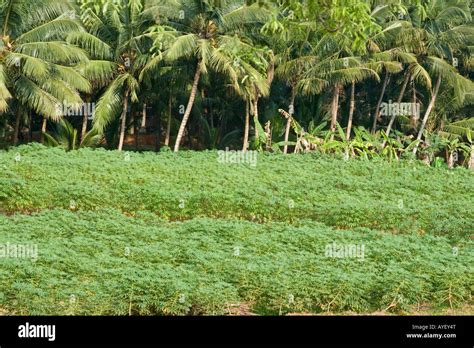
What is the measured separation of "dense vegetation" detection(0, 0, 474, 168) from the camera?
89.3 ft

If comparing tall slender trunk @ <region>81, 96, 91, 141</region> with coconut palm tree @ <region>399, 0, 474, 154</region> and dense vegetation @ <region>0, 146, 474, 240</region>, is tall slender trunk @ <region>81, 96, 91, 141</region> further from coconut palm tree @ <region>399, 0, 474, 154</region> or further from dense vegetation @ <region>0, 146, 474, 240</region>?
coconut palm tree @ <region>399, 0, 474, 154</region>

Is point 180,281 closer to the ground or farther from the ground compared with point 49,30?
closer to the ground

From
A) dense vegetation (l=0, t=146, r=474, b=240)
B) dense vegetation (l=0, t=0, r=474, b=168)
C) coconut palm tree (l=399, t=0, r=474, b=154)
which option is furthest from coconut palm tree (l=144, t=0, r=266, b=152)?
coconut palm tree (l=399, t=0, r=474, b=154)

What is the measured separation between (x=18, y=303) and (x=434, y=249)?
650 cm

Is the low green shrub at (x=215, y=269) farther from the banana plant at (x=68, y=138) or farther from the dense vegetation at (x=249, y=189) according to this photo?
the banana plant at (x=68, y=138)

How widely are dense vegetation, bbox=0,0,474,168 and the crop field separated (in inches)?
131

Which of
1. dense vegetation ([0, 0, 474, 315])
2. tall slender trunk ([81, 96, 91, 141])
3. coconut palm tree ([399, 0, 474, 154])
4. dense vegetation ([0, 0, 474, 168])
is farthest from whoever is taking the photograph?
coconut palm tree ([399, 0, 474, 154])

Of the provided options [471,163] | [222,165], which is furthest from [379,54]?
[222,165]

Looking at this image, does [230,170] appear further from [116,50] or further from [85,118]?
[85,118]

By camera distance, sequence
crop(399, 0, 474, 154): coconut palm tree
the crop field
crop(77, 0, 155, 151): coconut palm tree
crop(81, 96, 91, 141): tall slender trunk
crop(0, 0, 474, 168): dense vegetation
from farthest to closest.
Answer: crop(399, 0, 474, 154): coconut palm tree < crop(81, 96, 91, 141): tall slender trunk < crop(77, 0, 155, 151): coconut palm tree < crop(0, 0, 474, 168): dense vegetation < the crop field

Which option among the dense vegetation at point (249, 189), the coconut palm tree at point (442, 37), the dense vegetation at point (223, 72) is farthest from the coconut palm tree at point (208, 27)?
the coconut palm tree at point (442, 37)

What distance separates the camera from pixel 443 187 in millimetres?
22391
